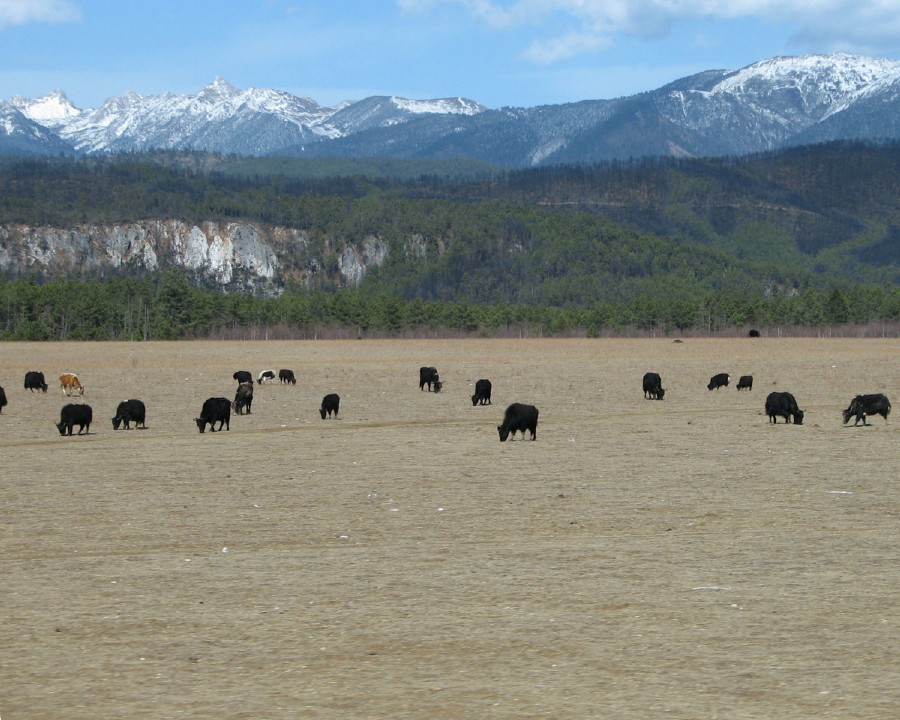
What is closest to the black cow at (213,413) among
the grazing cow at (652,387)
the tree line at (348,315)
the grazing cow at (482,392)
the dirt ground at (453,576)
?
the dirt ground at (453,576)

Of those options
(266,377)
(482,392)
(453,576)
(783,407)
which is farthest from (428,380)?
(453,576)

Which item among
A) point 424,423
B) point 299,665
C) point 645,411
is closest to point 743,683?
point 299,665

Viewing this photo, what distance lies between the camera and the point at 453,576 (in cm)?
1145

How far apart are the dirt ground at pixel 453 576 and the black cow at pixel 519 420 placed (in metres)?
0.52

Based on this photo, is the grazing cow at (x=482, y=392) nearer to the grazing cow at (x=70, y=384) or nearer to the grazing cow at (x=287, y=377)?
the grazing cow at (x=287, y=377)

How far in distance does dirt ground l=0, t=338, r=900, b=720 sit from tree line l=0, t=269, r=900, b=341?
117 m

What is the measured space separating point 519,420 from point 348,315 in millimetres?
132809

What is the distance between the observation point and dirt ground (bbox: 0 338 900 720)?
312 inches

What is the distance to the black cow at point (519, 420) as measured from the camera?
2537 cm

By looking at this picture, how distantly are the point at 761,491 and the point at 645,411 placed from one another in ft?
53.6

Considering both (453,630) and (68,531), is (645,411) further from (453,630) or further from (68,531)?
(453,630)

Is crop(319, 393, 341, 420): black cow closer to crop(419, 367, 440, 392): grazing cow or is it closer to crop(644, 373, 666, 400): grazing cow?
crop(419, 367, 440, 392): grazing cow

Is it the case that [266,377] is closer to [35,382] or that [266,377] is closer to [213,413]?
[35,382]

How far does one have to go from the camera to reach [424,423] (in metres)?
30.2
